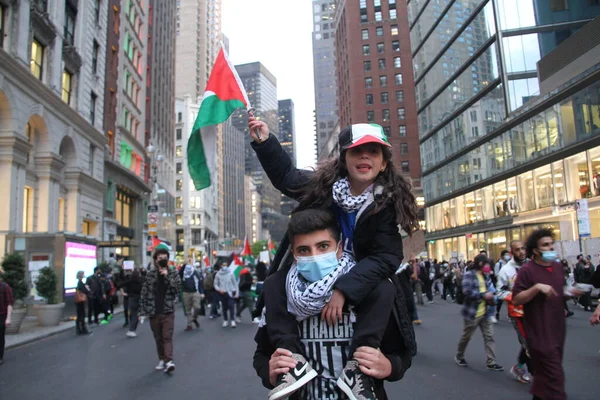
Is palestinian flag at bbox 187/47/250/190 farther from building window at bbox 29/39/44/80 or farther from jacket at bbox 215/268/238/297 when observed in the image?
building window at bbox 29/39/44/80

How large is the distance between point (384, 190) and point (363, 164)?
171 mm

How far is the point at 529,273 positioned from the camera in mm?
5141

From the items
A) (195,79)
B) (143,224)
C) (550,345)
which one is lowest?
(550,345)

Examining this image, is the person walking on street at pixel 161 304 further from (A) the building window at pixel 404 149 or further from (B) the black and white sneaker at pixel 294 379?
(A) the building window at pixel 404 149

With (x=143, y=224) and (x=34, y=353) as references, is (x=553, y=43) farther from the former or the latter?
(x=143, y=224)

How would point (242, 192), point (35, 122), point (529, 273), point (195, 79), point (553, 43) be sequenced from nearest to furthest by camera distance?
1. point (529, 273)
2. point (35, 122)
3. point (553, 43)
4. point (195, 79)
5. point (242, 192)

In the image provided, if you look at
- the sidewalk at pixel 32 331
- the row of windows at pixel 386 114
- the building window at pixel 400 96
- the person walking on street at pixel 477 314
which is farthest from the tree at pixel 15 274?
the building window at pixel 400 96

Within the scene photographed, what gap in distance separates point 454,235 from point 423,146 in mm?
12686

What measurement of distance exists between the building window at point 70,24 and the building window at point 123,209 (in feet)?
46.8

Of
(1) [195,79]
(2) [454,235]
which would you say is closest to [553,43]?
(2) [454,235]

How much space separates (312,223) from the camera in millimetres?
2230

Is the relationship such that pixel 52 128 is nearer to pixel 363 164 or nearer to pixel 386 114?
pixel 363 164

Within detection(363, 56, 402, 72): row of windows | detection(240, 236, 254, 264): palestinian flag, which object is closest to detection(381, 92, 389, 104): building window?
detection(363, 56, 402, 72): row of windows

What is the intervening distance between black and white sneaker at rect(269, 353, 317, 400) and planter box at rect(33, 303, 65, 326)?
54.4 feet
